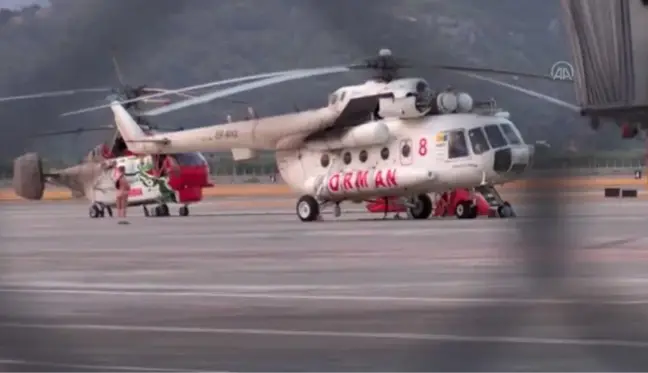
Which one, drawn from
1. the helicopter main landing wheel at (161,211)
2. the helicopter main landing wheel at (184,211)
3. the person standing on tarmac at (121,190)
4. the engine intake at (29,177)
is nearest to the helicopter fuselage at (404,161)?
the person standing on tarmac at (121,190)

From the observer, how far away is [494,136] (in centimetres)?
3253

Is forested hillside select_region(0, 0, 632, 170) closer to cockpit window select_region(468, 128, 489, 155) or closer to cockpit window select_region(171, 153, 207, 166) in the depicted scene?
cockpit window select_region(468, 128, 489, 155)

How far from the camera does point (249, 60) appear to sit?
18.6ft

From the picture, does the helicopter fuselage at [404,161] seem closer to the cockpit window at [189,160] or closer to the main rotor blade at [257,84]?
the cockpit window at [189,160]

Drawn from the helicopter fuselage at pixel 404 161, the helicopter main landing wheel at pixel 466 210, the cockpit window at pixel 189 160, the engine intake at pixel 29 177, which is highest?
the cockpit window at pixel 189 160

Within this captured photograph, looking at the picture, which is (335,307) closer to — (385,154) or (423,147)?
(423,147)

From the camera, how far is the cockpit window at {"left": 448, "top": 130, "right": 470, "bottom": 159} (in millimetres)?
32750

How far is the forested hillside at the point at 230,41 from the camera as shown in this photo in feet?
17.2

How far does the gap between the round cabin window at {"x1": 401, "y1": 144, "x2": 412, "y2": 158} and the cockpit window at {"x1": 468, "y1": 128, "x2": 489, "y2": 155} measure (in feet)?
4.71

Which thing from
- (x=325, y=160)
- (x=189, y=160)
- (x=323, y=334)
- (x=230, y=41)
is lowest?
(x=323, y=334)

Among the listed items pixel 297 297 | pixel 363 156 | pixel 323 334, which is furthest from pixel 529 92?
pixel 363 156

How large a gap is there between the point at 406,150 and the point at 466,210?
1.92 metres

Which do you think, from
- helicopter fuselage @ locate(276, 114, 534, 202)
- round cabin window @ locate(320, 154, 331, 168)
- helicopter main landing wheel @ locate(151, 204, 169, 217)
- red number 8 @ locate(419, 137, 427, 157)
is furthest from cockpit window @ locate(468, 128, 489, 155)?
helicopter main landing wheel @ locate(151, 204, 169, 217)

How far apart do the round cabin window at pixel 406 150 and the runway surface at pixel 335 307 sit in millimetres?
10261
